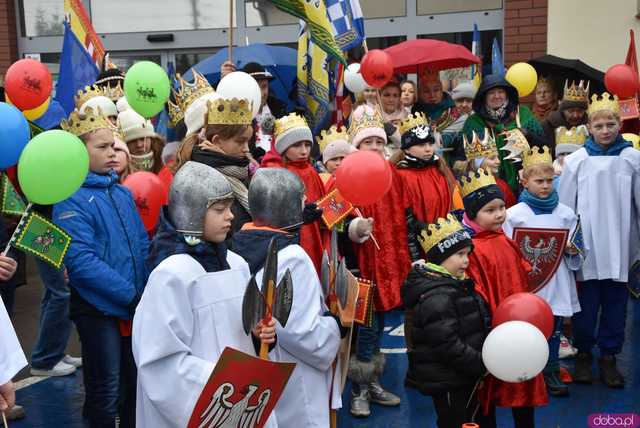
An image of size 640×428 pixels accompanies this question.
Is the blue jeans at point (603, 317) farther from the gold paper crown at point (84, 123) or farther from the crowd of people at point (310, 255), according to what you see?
the gold paper crown at point (84, 123)

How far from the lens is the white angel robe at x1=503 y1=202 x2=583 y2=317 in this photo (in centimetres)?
582

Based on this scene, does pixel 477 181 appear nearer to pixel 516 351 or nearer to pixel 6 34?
pixel 516 351

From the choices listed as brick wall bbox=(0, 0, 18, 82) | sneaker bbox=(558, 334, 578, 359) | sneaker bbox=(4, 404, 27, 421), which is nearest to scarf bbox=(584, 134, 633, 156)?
sneaker bbox=(558, 334, 578, 359)

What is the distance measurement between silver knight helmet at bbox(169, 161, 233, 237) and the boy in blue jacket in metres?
1.28

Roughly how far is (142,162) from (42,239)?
1.92m

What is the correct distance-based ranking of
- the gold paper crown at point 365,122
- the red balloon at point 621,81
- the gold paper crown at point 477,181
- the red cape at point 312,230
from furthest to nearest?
the red balloon at point 621,81 → the gold paper crown at point 365,122 → the red cape at point 312,230 → the gold paper crown at point 477,181

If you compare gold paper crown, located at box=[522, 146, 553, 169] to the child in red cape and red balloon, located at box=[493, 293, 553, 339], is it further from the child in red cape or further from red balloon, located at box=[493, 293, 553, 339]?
red balloon, located at box=[493, 293, 553, 339]

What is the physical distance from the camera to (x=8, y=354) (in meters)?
3.39

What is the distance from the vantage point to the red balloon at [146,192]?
16.8 ft

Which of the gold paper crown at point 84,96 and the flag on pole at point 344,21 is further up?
the flag on pole at point 344,21

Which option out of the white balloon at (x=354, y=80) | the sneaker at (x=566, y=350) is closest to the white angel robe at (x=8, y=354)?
the sneaker at (x=566, y=350)

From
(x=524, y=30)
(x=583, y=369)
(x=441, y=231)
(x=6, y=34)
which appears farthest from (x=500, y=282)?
(x=6, y=34)

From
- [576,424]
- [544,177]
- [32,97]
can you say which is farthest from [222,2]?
[576,424]

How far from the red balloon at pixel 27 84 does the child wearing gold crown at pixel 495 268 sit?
337 centimetres
